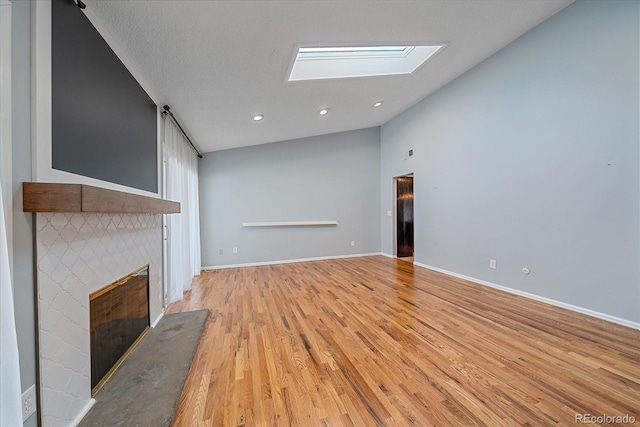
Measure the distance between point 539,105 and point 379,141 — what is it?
3480 millimetres

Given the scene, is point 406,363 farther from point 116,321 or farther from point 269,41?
point 269,41

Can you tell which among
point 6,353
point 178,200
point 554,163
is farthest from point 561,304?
point 178,200

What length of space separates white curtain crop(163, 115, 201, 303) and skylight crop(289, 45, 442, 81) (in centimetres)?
182

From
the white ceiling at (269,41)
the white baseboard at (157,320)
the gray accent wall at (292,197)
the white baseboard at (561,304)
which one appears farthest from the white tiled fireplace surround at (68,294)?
the white baseboard at (561,304)

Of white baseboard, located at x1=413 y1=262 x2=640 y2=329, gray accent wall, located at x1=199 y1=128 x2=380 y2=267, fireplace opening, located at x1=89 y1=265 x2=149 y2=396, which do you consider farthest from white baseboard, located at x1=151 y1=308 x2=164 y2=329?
white baseboard, located at x1=413 y1=262 x2=640 y2=329

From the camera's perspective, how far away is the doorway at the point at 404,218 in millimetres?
5859

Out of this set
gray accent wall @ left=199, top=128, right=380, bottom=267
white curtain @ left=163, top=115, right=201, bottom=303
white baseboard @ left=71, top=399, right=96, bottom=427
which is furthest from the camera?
gray accent wall @ left=199, top=128, right=380, bottom=267

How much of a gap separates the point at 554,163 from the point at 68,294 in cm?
451

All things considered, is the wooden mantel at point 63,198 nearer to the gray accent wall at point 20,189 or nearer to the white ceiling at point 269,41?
the gray accent wall at point 20,189

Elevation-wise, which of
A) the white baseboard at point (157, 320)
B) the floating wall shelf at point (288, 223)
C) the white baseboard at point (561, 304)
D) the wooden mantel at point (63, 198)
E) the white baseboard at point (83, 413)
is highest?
the wooden mantel at point (63, 198)

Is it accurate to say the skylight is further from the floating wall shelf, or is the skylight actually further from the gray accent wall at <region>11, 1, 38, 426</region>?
the floating wall shelf

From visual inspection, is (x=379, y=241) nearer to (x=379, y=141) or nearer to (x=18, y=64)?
(x=379, y=141)

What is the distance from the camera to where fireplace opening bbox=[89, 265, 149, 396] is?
5.03ft

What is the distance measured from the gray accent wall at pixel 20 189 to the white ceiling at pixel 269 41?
2.09 ft
